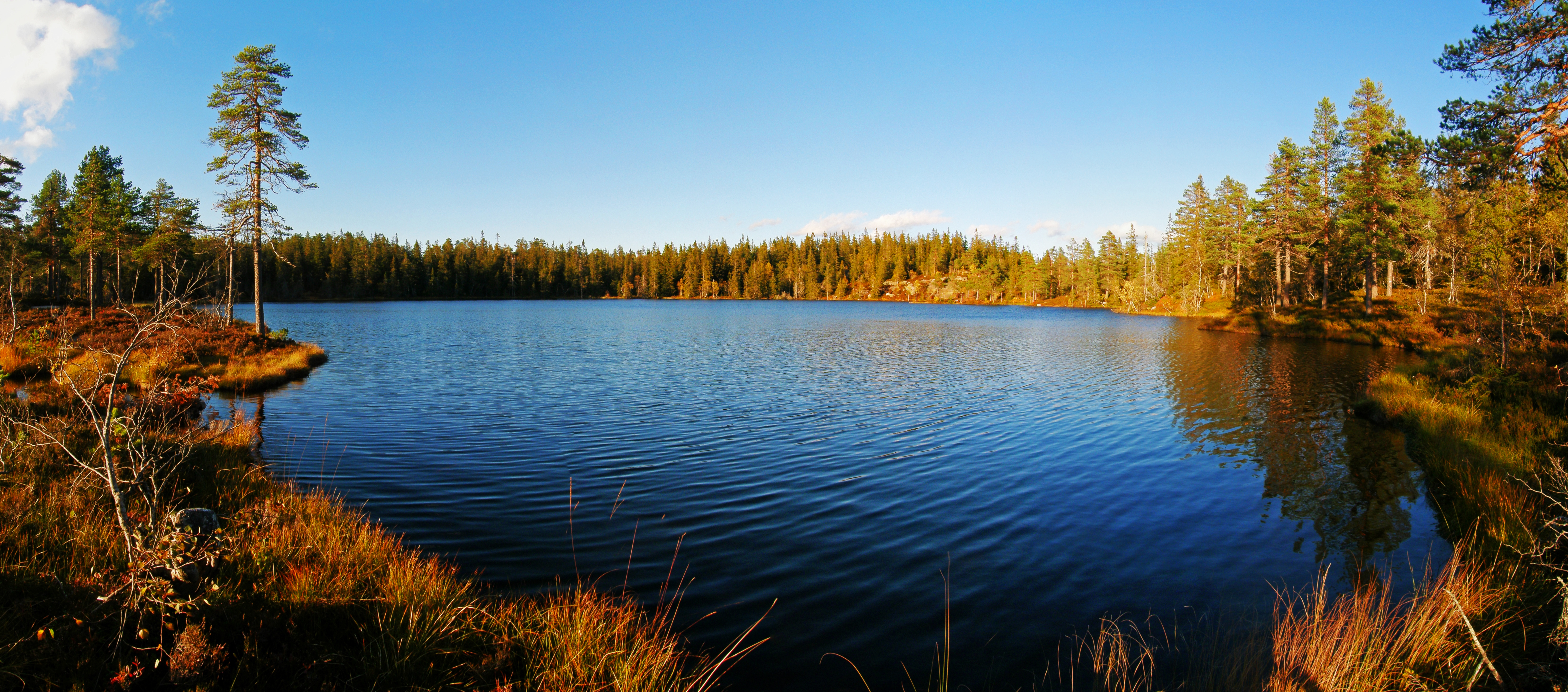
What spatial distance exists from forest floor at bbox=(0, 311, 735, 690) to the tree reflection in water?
9627 millimetres

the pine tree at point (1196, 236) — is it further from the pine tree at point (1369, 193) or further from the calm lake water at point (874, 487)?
the calm lake water at point (874, 487)

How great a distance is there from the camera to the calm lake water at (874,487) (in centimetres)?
735

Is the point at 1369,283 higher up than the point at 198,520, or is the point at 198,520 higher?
the point at 1369,283

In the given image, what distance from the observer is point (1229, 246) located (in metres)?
72.8

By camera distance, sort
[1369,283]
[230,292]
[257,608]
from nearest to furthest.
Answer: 1. [257,608]
2. [230,292]
3. [1369,283]

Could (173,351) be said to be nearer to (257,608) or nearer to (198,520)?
(198,520)

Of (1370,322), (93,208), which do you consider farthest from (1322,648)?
(93,208)

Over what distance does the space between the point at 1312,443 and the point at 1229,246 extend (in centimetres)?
6928

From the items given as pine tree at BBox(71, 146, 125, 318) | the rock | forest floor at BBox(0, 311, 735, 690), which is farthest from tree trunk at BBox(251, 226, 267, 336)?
the rock

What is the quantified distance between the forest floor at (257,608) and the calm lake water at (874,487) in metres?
1.14

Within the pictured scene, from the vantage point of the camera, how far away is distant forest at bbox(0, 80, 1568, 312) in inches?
723

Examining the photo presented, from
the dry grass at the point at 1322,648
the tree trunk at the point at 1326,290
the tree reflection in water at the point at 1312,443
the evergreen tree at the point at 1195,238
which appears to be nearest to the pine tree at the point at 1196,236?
the evergreen tree at the point at 1195,238

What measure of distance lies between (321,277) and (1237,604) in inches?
6547

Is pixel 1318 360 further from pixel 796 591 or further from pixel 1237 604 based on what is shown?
pixel 796 591
